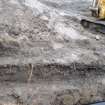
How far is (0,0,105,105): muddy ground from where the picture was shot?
13.6 ft

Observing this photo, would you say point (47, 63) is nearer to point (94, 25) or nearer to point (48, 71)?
point (48, 71)

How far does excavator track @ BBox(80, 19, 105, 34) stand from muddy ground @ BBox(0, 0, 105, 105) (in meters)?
0.25

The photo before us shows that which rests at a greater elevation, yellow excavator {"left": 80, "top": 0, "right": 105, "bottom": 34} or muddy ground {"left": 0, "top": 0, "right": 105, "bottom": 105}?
yellow excavator {"left": 80, "top": 0, "right": 105, "bottom": 34}

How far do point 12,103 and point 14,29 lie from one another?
1777mm

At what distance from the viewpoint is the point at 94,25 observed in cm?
589

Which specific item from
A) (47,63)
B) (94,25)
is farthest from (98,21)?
(47,63)

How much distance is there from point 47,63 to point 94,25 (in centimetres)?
217

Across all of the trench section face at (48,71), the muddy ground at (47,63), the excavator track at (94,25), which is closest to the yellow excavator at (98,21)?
the excavator track at (94,25)

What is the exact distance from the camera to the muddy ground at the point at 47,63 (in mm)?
4141

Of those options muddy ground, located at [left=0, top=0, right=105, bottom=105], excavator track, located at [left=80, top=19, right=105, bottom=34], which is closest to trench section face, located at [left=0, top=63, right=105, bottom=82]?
muddy ground, located at [left=0, top=0, right=105, bottom=105]

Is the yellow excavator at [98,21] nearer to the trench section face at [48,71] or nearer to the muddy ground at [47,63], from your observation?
the muddy ground at [47,63]

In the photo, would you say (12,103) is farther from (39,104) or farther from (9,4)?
(9,4)

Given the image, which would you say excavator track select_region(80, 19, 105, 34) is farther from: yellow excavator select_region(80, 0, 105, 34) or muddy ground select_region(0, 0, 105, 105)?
muddy ground select_region(0, 0, 105, 105)

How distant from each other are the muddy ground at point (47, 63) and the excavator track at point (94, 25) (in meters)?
0.25
